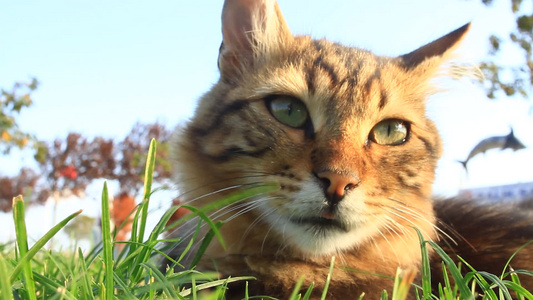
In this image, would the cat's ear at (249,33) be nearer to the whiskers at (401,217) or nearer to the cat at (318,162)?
the cat at (318,162)

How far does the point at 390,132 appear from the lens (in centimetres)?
201

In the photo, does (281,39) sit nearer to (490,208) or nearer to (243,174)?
(243,174)

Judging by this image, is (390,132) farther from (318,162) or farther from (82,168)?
(82,168)

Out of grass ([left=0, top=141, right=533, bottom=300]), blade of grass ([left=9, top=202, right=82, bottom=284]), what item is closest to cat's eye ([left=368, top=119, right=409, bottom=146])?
grass ([left=0, top=141, right=533, bottom=300])

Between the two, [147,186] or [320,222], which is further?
[320,222]

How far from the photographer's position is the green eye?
1.89 metres

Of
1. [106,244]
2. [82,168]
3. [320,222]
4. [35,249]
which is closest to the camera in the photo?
[35,249]

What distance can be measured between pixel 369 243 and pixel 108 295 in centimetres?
116

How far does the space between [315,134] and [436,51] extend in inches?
40.1

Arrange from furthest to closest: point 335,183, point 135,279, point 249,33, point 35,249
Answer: point 249,33 → point 335,183 → point 135,279 → point 35,249

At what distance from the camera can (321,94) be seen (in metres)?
1.88

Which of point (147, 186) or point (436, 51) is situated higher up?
point (436, 51)

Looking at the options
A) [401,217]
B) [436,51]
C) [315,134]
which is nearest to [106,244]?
[315,134]

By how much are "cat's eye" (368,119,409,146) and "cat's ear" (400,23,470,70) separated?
41 centimetres
